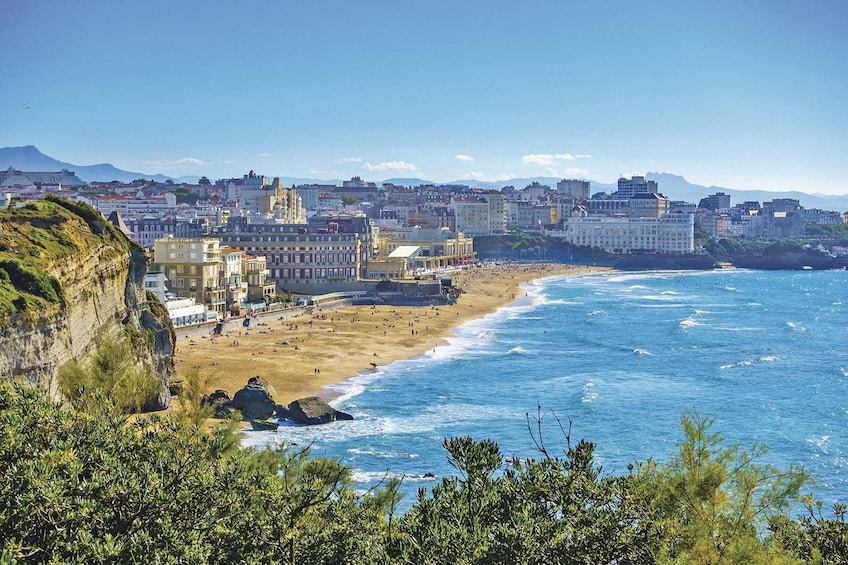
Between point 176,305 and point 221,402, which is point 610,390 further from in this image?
point 176,305

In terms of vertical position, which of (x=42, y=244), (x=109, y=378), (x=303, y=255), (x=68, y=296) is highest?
(x=42, y=244)

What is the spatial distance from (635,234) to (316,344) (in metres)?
134

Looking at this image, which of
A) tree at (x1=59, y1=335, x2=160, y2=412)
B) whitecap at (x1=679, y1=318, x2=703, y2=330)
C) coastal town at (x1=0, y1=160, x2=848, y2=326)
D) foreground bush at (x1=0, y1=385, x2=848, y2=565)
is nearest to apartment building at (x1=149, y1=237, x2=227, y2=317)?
coastal town at (x1=0, y1=160, x2=848, y2=326)

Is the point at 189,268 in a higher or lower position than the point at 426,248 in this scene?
higher

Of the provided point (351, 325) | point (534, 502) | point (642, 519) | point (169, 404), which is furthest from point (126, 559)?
point (351, 325)

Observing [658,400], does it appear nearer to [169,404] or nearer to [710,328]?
[169,404]

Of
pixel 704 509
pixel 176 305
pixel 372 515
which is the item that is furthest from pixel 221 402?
pixel 704 509

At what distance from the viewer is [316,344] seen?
214ft

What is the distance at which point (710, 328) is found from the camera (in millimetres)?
81625

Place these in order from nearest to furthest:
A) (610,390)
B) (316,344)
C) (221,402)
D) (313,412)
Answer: (313,412) < (221,402) < (610,390) < (316,344)

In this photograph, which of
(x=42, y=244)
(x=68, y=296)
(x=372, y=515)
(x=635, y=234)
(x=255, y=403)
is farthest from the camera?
(x=635, y=234)

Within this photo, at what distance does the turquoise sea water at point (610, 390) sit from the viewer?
3834 centimetres

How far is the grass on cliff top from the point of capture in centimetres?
3303

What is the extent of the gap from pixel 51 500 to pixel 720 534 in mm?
11075
